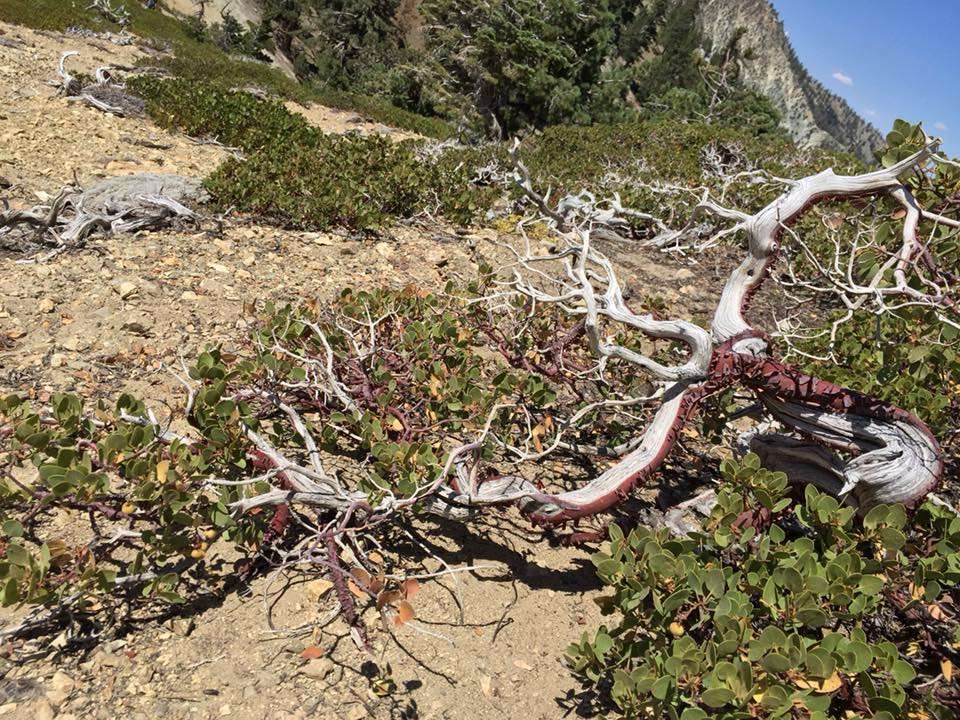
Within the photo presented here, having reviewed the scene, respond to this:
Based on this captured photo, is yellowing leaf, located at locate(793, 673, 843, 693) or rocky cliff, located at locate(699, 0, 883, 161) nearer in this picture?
yellowing leaf, located at locate(793, 673, 843, 693)

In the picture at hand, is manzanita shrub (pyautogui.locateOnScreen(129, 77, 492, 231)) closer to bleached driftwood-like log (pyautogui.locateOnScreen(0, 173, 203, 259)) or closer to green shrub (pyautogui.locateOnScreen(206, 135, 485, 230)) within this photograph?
green shrub (pyautogui.locateOnScreen(206, 135, 485, 230))

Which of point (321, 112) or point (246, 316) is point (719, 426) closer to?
point (246, 316)

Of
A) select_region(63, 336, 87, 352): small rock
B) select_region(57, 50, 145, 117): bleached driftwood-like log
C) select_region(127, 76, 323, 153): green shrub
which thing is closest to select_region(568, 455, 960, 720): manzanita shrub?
select_region(63, 336, 87, 352): small rock

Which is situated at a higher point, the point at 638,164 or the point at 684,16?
the point at 684,16

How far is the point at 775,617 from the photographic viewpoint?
6.51ft

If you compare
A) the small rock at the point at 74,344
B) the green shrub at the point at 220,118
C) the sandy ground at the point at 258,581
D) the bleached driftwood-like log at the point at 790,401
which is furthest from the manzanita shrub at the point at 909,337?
the green shrub at the point at 220,118

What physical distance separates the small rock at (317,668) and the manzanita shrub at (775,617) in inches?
35.9

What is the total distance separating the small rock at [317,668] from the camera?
2.19m

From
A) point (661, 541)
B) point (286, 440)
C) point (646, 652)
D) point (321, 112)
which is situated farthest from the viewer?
point (321, 112)

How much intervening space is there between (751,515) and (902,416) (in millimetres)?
786

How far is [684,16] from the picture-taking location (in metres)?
41.2

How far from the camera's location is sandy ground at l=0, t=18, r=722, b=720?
2.07 meters

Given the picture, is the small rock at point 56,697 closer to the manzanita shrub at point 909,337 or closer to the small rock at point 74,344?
the small rock at point 74,344

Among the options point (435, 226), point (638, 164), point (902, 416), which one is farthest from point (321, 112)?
point (902, 416)
